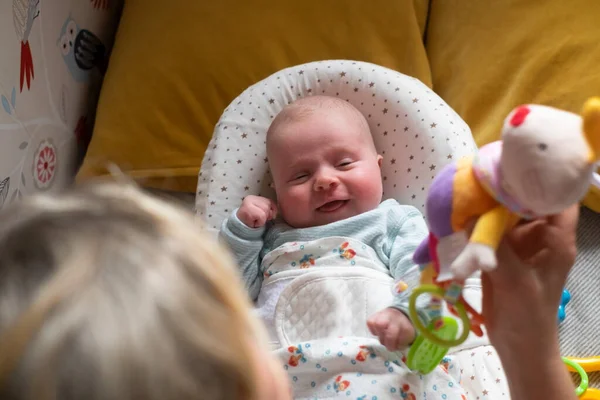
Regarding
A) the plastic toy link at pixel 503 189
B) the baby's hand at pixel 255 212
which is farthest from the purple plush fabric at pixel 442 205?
the baby's hand at pixel 255 212

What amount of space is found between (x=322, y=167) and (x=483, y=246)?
2.06 feet

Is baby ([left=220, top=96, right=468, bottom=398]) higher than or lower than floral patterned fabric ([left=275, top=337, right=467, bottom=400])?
higher

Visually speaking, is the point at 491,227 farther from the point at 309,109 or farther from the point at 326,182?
the point at 309,109

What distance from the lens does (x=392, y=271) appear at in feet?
3.38

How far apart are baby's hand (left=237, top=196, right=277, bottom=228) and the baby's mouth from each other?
4.0 inches

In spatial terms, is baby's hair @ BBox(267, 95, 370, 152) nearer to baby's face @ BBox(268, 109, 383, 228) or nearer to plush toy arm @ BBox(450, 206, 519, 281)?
baby's face @ BBox(268, 109, 383, 228)

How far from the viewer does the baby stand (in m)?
1.05

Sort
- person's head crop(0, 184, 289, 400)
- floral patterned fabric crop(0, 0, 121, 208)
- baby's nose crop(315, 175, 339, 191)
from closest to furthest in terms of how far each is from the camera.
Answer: person's head crop(0, 184, 289, 400)
baby's nose crop(315, 175, 339, 191)
floral patterned fabric crop(0, 0, 121, 208)

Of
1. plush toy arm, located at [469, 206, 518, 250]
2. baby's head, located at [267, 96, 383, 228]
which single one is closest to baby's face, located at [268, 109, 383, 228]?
baby's head, located at [267, 96, 383, 228]

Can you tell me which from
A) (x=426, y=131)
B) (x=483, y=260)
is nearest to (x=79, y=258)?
(x=483, y=260)

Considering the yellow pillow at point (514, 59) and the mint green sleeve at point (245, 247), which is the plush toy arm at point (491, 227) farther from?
the yellow pillow at point (514, 59)

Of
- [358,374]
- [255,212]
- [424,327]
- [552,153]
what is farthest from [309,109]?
[552,153]

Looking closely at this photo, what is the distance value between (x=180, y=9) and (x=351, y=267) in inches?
34.7

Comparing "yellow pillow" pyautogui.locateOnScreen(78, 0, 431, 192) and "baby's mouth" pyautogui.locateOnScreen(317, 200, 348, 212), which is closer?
"baby's mouth" pyautogui.locateOnScreen(317, 200, 348, 212)
